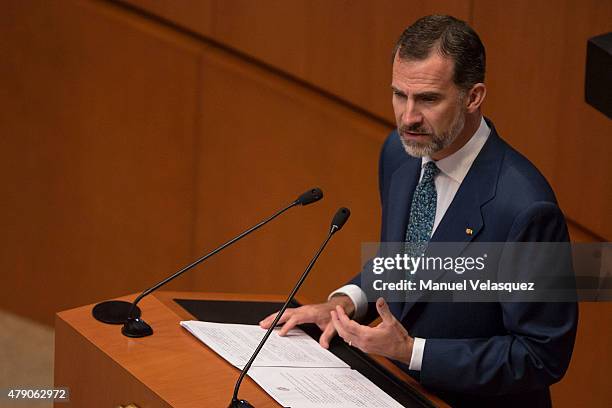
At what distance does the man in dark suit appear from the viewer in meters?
2.19

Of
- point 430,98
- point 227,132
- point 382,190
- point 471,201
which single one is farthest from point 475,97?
point 227,132

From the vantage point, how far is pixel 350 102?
369cm

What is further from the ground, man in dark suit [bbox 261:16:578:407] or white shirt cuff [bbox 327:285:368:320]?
man in dark suit [bbox 261:16:578:407]

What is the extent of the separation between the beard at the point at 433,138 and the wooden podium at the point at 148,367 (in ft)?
1.47

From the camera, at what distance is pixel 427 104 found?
2303mm

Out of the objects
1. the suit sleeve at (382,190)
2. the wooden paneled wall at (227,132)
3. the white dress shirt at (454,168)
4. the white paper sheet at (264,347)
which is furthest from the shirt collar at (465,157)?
the wooden paneled wall at (227,132)

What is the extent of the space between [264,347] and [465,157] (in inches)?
23.4

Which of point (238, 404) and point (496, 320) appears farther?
point (496, 320)

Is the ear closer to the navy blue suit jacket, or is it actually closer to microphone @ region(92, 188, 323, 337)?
the navy blue suit jacket

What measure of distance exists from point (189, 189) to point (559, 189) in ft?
4.93

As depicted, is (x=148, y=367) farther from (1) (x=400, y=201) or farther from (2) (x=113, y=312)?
(1) (x=400, y=201)

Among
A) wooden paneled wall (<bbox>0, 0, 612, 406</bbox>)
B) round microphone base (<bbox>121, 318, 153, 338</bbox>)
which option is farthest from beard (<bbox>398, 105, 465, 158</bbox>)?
wooden paneled wall (<bbox>0, 0, 612, 406</bbox>)

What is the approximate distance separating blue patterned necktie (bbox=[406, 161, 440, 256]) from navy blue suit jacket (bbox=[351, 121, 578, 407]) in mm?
31

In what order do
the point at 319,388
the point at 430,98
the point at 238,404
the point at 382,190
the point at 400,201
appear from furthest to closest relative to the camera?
the point at 382,190
the point at 400,201
the point at 430,98
the point at 319,388
the point at 238,404
